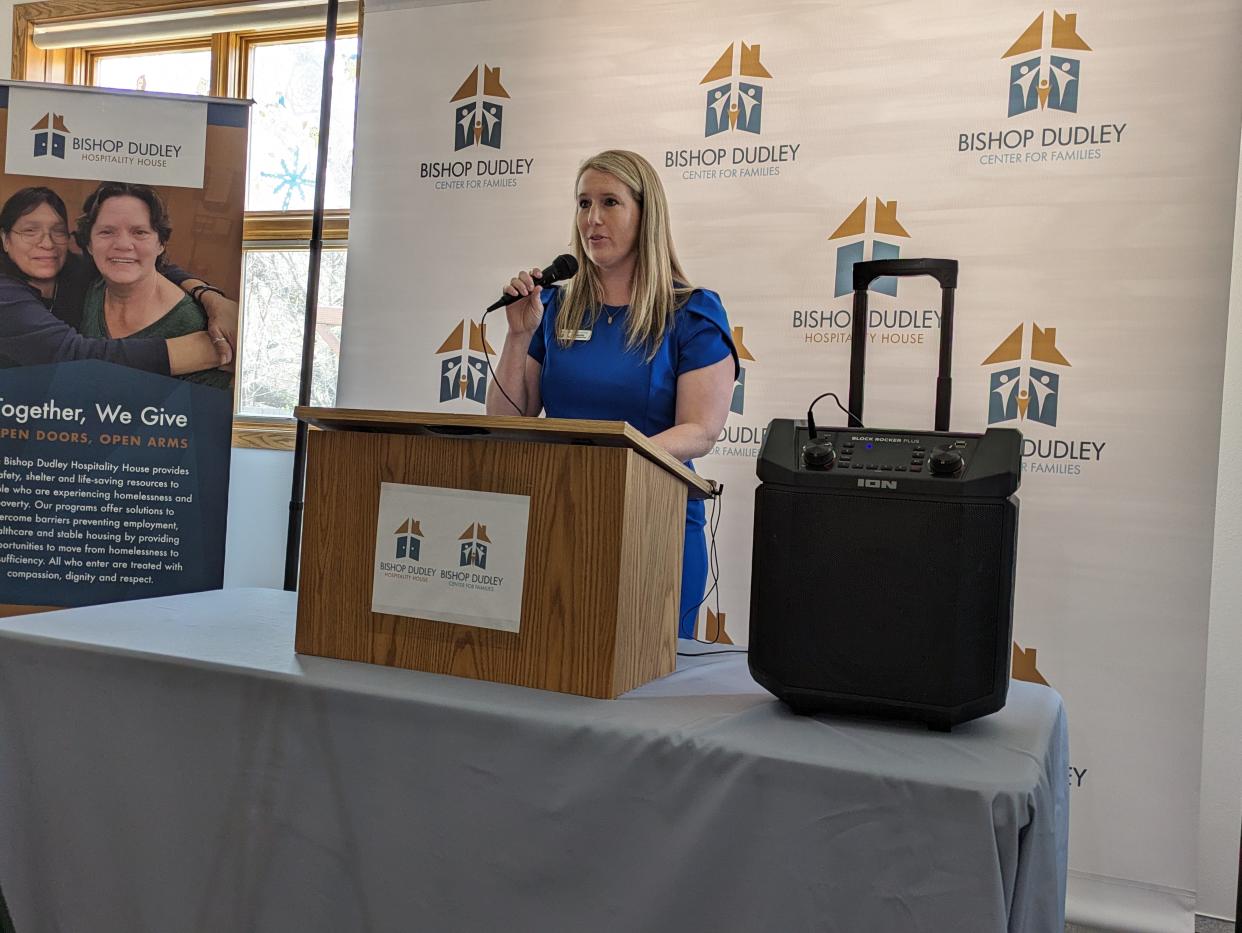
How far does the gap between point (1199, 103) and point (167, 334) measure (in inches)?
119

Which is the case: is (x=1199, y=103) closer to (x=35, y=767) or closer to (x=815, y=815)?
(x=815, y=815)

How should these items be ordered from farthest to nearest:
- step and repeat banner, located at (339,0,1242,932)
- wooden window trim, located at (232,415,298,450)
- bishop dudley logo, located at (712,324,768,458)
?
wooden window trim, located at (232,415,298,450) < bishop dudley logo, located at (712,324,768,458) < step and repeat banner, located at (339,0,1242,932)

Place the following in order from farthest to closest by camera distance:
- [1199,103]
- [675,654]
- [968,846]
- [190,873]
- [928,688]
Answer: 1. [1199,103]
2. [675,654]
3. [190,873]
4. [928,688]
5. [968,846]

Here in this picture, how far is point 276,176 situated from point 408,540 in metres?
3.06

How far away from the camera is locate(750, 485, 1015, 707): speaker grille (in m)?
1.02

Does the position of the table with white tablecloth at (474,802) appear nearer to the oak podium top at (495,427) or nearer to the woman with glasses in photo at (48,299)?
the oak podium top at (495,427)

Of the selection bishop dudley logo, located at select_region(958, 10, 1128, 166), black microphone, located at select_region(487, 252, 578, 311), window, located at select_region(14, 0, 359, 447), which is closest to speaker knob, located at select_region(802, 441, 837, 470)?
black microphone, located at select_region(487, 252, 578, 311)

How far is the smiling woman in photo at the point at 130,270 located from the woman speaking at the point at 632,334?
1732 mm

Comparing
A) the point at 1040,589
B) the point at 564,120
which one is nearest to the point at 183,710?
the point at 1040,589

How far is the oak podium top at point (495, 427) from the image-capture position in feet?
3.63

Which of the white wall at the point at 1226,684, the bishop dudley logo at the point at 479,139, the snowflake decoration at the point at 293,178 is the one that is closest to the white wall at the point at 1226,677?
the white wall at the point at 1226,684

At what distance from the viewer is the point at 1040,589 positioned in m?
2.61

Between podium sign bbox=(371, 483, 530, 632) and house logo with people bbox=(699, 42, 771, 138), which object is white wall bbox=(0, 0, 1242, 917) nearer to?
house logo with people bbox=(699, 42, 771, 138)

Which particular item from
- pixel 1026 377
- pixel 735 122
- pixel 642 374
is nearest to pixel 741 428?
pixel 1026 377
